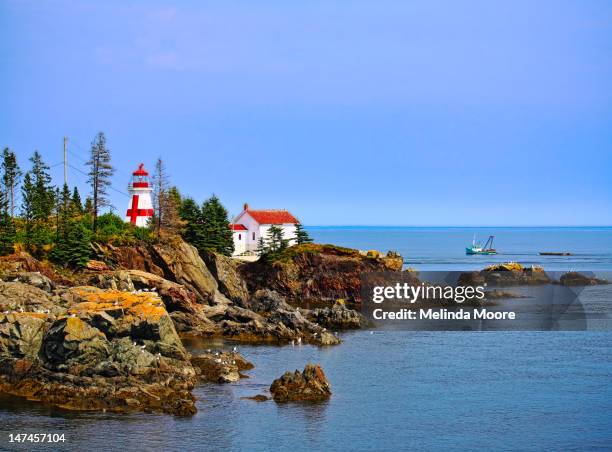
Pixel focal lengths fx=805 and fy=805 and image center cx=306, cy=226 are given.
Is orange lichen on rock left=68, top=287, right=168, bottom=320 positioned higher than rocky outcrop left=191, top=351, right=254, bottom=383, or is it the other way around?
orange lichen on rock left=68, top=287, right=168, bottom=320

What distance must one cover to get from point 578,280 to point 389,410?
87.2 metres

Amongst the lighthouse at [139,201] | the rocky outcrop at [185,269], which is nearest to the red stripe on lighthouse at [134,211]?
the lighthouse at [139,201]

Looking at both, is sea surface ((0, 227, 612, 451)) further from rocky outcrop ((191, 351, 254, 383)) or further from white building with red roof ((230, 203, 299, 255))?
white building with red roof ((230, 203, 299, 255))

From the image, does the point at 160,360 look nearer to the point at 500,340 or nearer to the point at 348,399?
the point at 348,399

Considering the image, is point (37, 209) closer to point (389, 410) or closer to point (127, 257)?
point (127, 257)

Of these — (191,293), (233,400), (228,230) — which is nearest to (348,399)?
(233,400)

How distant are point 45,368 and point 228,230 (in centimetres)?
6325

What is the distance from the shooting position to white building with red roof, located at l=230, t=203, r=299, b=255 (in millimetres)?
125181

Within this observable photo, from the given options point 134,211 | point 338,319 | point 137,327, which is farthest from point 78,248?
point 137,327

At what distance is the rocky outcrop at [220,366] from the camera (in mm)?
52406

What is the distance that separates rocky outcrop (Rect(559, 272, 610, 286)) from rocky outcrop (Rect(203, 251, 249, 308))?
5439cm

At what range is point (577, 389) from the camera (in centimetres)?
5350

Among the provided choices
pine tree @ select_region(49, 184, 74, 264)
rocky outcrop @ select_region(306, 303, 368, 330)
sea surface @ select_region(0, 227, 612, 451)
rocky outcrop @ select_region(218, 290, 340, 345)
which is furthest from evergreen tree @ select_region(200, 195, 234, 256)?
sea surface @ select_region(0, 227, 612, 451)

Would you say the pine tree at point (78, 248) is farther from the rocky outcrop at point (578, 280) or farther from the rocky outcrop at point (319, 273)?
the rocky outcrop at point (578, 280)
